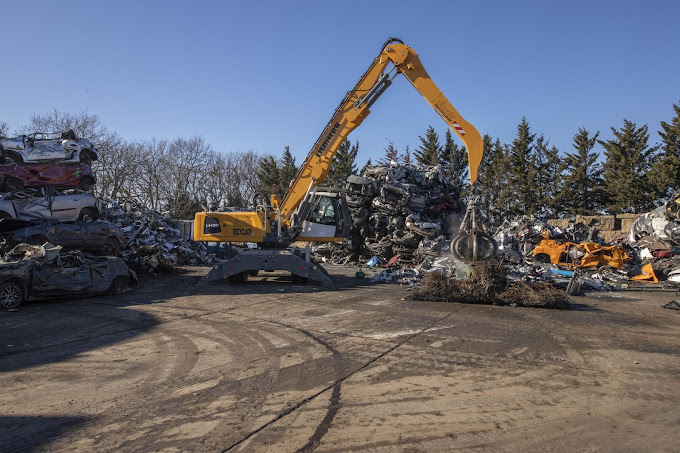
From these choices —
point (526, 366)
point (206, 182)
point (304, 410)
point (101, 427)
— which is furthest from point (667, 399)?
point (206, 182)

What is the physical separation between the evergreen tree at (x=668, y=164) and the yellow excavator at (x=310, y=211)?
2383 centimetres

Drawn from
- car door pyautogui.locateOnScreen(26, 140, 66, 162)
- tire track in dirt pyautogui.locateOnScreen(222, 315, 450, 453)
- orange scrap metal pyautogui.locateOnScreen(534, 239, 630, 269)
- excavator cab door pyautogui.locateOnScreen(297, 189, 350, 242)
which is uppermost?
car door pyautogui.locateOnScreen(26, 140, 66, 162)

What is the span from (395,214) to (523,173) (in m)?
19.9

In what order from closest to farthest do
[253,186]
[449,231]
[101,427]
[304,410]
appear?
[101,427]
[304,410]
[449,231]
[253,186]

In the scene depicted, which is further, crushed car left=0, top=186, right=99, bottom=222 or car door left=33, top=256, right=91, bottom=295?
crushed car left=0, top=186, right=99, bottom=222

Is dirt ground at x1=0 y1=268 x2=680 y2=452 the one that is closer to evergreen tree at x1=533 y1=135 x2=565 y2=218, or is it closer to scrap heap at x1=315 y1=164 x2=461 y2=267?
scrap heap at x1=315 y1=164 x2=461 y2=267

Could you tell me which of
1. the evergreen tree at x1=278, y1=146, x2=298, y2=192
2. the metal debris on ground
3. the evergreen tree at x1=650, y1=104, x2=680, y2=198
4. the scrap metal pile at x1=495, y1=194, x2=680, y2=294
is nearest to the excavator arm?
the metal debris on ground

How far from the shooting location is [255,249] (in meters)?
15.3

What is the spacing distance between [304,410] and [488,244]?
7708mm

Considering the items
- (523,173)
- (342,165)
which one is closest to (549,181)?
(523,173)

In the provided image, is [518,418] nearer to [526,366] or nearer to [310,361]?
[526,366]

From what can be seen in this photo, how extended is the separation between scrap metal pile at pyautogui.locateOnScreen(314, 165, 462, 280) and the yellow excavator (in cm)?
575

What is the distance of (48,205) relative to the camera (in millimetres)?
14336

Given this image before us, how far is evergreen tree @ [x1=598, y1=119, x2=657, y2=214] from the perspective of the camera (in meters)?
31.9
